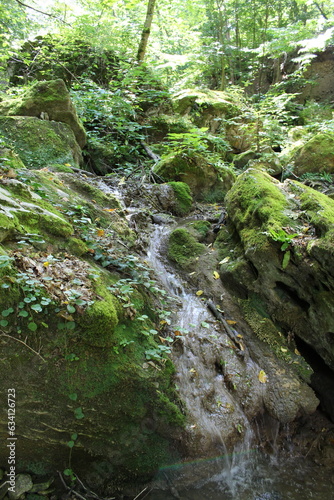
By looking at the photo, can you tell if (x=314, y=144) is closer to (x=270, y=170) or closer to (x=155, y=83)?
(x=270, y=170)

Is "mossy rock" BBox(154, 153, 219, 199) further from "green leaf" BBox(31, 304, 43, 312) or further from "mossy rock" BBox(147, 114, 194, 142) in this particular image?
"green leaf" BBox(31, 304, 43, 312)

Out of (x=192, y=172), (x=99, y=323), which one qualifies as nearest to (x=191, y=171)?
(x=192, y=172)

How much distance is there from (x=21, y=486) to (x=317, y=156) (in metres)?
10.6

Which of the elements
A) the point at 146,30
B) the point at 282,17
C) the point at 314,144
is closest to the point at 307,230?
the point at 314,144

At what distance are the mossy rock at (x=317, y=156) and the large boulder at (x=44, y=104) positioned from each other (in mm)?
7269

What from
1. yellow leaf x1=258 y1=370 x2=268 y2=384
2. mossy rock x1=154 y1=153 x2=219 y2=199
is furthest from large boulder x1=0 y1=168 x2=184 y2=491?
mossy rock x1=154 y1=153 x2=219 y2=199

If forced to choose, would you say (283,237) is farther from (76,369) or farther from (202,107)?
(202,107)

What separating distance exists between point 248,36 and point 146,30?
10.3m

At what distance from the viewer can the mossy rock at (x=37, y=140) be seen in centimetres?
641

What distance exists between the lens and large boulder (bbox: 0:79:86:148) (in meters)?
7.30

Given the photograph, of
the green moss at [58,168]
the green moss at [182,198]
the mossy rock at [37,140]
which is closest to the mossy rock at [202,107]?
the green moss at [182,198]

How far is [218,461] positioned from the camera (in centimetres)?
325

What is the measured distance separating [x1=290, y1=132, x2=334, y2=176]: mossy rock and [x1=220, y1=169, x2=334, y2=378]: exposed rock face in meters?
5.00

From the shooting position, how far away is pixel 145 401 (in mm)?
2918
